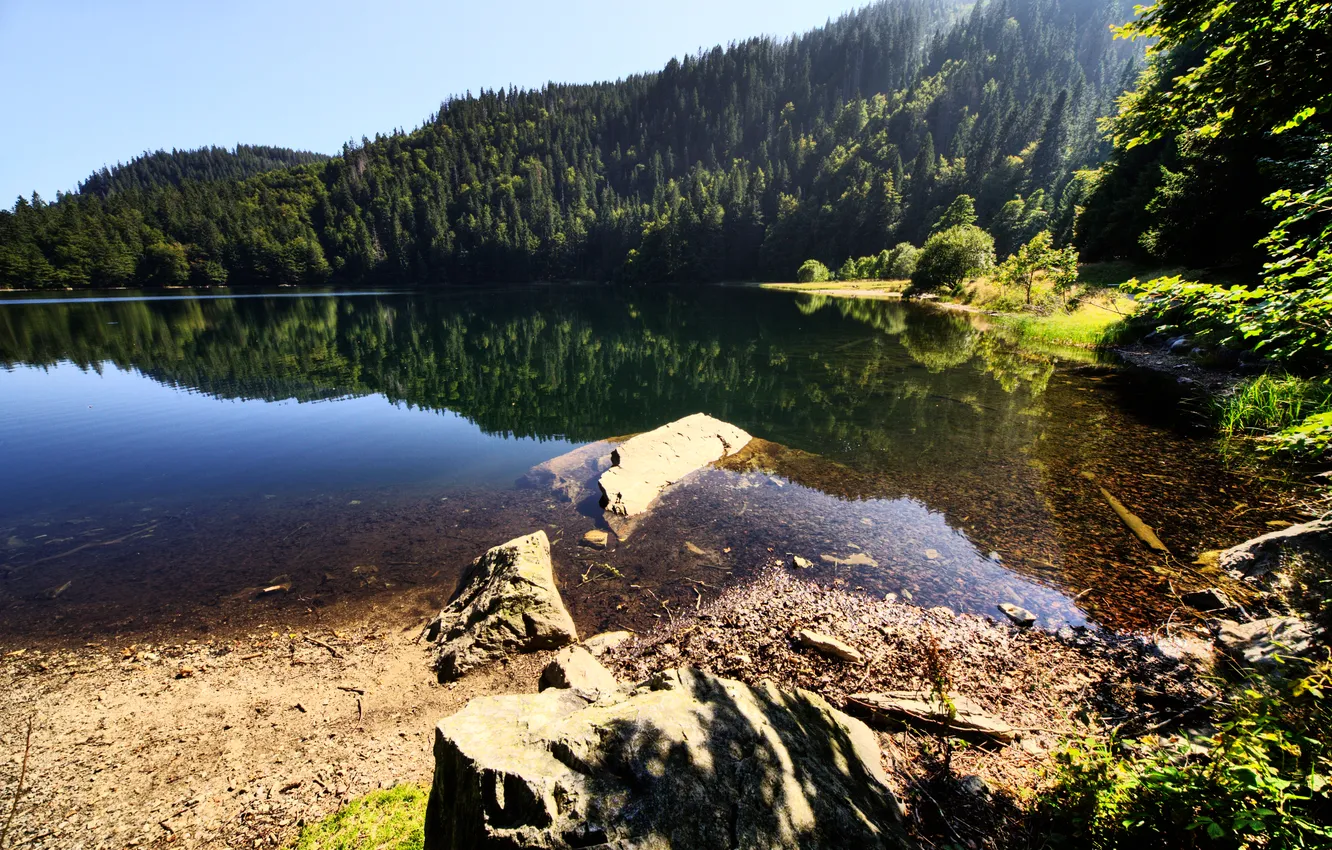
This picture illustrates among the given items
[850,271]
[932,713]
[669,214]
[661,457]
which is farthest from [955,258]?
[669,214]

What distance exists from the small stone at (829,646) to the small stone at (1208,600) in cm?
533

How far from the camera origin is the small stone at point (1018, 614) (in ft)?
26.1

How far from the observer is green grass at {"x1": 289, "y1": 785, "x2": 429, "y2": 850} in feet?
14.8

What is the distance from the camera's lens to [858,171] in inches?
5369

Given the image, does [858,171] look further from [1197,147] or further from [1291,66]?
[1291,66]

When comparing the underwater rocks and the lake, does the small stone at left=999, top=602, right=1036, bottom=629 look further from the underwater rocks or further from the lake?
the underwater rocks

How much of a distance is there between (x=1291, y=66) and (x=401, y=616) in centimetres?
1660

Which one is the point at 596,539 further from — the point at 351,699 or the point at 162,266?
the point at 162,266

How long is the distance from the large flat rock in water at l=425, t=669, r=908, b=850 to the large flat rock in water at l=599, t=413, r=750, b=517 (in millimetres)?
8752

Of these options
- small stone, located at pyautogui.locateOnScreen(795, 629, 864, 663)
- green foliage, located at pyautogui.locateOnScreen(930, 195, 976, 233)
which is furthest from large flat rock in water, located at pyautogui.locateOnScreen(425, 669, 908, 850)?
green foliage, located at pyautogui.locateOnScreen(930, 195, 976, 233)

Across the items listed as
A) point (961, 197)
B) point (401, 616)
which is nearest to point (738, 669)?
point (401, 616)

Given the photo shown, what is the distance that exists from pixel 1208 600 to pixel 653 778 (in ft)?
30.8

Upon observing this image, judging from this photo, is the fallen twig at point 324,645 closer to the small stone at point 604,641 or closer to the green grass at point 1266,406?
the small stone at point 604,641

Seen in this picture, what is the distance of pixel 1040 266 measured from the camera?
45688 millimetres
